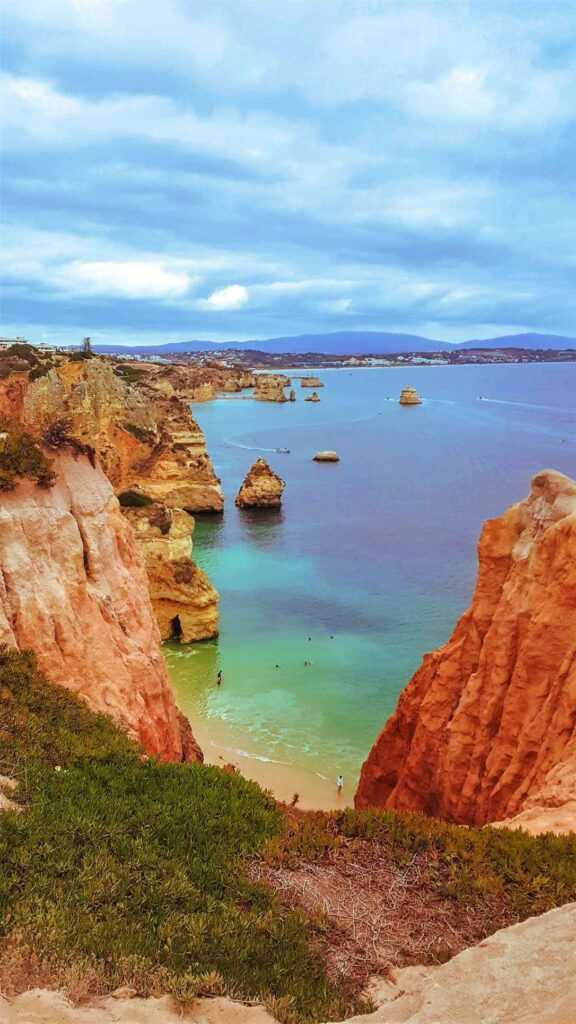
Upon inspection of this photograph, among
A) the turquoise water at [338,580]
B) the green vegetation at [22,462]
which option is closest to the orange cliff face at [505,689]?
the turquoise water at [338,580]

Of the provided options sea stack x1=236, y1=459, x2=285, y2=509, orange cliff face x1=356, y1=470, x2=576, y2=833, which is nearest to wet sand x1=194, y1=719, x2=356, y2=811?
orange cliff face x1=356, y1=470, x2=576, y2=833

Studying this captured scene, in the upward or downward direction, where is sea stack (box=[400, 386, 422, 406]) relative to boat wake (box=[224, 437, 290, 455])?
upward

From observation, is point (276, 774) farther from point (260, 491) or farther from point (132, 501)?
point (260, 491)

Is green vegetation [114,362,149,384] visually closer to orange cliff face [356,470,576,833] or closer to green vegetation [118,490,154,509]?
green vegetation [118,490,154,509]

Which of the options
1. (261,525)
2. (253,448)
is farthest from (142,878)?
(253,448)

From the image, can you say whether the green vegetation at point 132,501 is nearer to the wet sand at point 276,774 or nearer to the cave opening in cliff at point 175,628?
the cave opening in cliff at point 175,628
